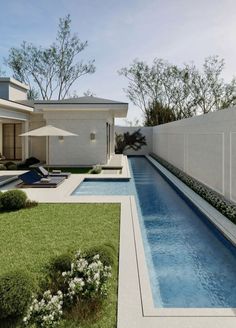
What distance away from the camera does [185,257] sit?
22.5 feet

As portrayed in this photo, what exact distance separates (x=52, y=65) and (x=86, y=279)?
1687 inches

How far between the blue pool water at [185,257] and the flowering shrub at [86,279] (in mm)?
982

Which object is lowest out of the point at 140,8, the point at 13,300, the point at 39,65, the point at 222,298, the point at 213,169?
the point at 222,298

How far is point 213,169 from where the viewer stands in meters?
12.0

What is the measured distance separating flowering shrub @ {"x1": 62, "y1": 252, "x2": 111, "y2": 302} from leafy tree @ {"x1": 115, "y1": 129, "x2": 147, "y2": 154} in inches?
1201

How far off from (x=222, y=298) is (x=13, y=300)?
311 centimetres

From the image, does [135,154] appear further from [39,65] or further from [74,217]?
[74,217]

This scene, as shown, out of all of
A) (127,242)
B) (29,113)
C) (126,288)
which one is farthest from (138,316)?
(29,113)

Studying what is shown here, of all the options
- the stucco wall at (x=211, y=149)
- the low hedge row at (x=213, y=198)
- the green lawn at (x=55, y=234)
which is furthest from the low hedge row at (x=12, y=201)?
the stucco wall at (x=211, y=149)

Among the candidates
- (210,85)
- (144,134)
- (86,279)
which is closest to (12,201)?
(86,279)

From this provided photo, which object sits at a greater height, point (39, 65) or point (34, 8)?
point (39, 65)

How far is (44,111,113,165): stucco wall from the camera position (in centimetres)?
2081

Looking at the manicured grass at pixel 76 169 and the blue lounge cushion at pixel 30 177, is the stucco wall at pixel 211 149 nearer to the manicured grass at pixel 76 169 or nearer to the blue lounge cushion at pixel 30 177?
the manicured grass at pixel 76 169

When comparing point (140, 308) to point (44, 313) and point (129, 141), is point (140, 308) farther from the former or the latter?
point (129, 141)
